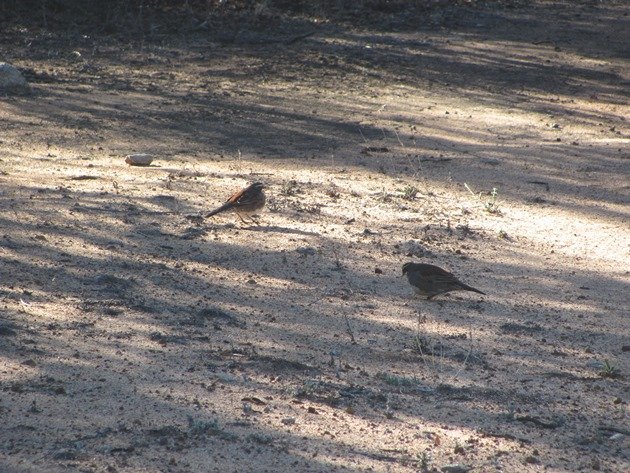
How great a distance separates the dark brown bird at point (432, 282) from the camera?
259 inches

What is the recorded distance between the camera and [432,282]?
6.58 metres

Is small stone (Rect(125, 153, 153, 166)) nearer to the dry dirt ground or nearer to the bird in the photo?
the dry dirt ground

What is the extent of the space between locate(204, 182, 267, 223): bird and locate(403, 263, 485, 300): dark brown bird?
72.4 inches

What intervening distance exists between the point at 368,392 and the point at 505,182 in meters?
5.65

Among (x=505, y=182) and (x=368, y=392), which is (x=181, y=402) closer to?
(x=368, y=392)

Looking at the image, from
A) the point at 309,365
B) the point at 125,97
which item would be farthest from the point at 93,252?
the point at 125,97

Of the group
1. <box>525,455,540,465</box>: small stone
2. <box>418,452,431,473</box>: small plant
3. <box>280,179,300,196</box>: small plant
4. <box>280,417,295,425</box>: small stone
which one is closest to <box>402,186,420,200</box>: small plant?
<box>280,179,300,196</box>: small plant

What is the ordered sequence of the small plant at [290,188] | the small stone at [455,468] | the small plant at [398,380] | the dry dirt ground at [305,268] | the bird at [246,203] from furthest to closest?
the small plant at [290,188]
the bird at [246,203]
the small plant at [398,380]
the dry dirt ground at [305,268]
the small stone at [455,468]

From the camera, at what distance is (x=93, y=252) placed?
23.2ft

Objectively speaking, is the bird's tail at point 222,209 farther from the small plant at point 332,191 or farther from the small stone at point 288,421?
the small stone at point 288,421

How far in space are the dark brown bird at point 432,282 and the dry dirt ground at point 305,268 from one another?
15 cm

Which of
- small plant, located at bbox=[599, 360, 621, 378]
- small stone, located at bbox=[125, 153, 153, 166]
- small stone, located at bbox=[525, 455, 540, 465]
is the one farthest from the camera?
small stone, located at bbox=[125, 153, 153, 166]

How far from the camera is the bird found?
8.02 meters

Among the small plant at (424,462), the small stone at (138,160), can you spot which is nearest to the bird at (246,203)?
the small stone at (138,160)
